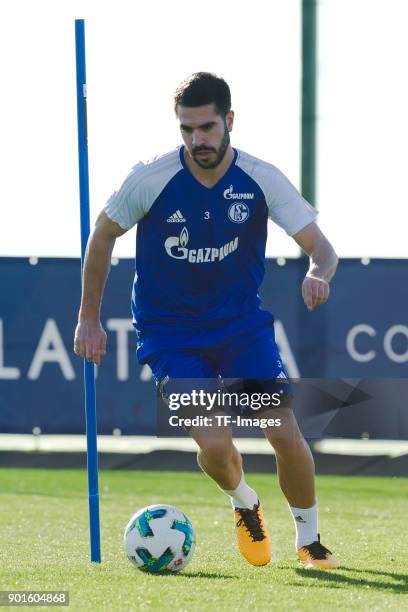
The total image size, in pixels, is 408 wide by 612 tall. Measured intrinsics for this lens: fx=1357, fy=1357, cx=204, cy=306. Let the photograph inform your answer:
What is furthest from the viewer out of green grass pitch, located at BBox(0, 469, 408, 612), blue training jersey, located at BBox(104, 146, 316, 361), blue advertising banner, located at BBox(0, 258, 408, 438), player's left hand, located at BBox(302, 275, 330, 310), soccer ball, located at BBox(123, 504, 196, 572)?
blue advertising banner, located at BBox(0, 258, 408, 438)

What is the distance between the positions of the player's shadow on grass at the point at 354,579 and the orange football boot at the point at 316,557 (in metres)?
0.06

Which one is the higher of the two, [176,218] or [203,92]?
[203,92]

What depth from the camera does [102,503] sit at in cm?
942

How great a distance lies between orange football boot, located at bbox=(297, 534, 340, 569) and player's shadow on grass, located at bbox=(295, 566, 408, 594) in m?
0.06

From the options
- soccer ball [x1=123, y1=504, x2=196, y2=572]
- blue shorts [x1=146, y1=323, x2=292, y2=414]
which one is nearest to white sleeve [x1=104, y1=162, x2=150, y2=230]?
blue shorts [x1=146, y1=323, x2=292, y2=414]

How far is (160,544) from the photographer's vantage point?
19.5 ft

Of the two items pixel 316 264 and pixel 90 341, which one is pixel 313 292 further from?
pixel 90 341

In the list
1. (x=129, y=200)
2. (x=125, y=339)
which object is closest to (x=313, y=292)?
(x=129, y=200)

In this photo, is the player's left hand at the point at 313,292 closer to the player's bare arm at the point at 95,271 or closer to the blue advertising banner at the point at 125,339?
the player's bare arm at the point at 95,271

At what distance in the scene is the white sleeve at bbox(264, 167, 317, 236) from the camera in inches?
240

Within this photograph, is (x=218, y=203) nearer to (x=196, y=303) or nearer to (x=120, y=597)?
(x=196, y=303)

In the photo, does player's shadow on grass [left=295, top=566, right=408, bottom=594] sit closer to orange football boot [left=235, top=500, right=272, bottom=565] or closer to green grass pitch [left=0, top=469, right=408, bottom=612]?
green grass pitch [left=0, top=469, right=408, bottom=612]

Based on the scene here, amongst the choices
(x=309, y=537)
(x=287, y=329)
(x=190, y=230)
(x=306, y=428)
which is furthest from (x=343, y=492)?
(x=190, y=230)

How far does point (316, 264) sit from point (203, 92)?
0.89 metres
